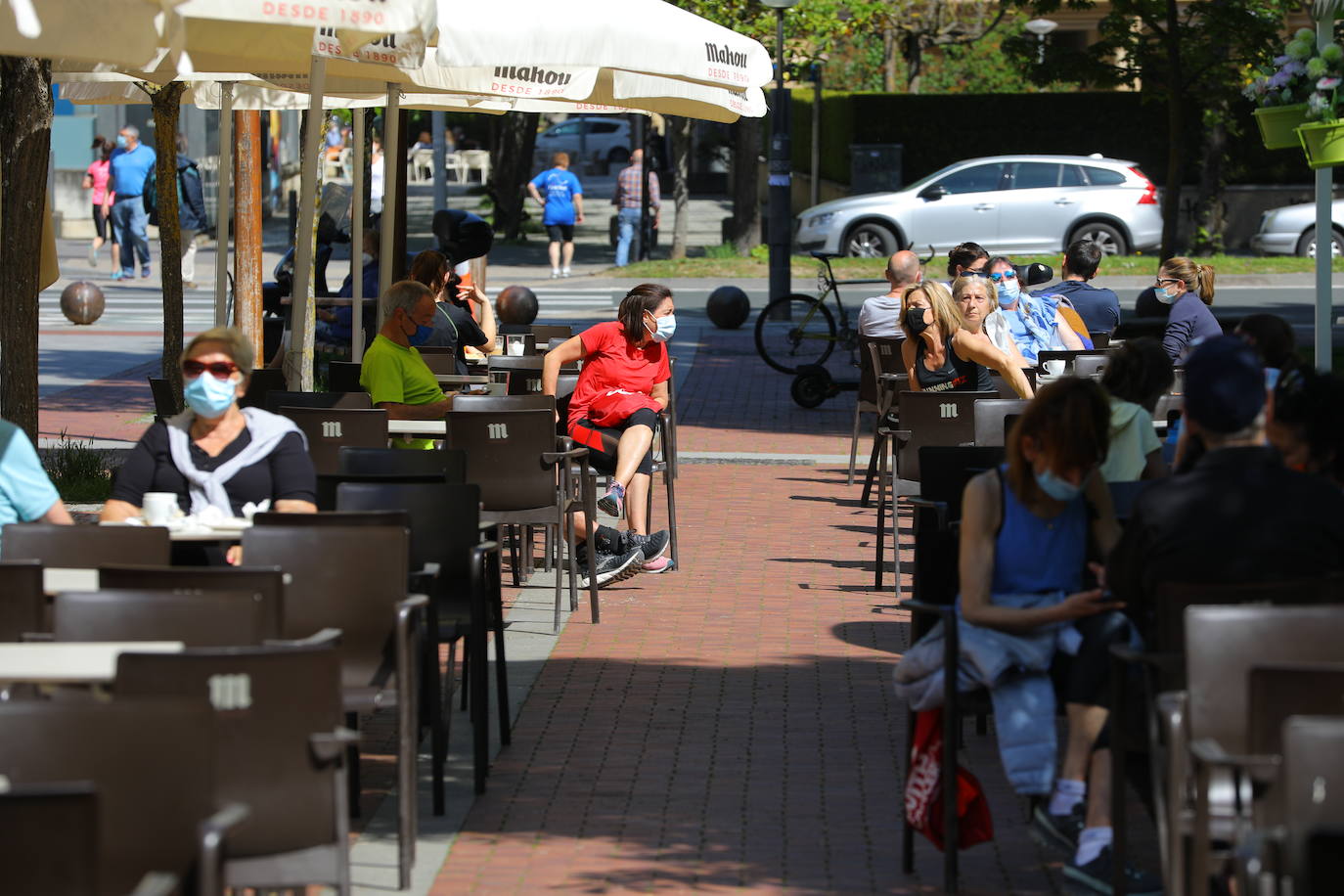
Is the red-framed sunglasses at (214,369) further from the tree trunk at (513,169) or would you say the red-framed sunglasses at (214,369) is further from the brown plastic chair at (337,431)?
the tree trunk at (513,169)

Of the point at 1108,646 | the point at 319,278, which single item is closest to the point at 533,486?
the point at 1108,646

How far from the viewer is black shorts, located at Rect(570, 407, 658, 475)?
1011 cm

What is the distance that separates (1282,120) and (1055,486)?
424cm

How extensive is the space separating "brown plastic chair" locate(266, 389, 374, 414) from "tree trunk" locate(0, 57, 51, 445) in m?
1.86

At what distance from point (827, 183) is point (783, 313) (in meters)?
19.4

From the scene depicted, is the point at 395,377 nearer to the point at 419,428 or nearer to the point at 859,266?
the point at 419,428

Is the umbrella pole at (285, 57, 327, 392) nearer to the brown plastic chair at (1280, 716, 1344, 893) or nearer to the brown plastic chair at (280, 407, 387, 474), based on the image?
the brown plastic chair at (280, 407, 387, 474)

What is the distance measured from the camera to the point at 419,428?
911cm

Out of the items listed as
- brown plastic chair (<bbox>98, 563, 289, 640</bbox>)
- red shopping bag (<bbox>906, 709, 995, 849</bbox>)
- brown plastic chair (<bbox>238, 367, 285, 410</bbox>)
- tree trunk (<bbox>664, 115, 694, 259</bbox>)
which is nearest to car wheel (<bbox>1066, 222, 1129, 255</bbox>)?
tree trunk (<bbox>664, 115, 694, 259</bbox>)

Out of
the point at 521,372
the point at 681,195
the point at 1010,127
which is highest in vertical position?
the point at 1010,127

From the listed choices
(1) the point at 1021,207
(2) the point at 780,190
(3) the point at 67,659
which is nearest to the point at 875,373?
(3) the point at 67,659

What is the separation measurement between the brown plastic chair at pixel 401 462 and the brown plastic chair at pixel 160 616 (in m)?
2.68

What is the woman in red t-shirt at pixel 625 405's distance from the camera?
32.8 feet

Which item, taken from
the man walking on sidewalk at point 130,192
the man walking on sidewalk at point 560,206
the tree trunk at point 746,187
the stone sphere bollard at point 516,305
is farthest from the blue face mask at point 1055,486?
the man walking on sidewalk at point 560,206
